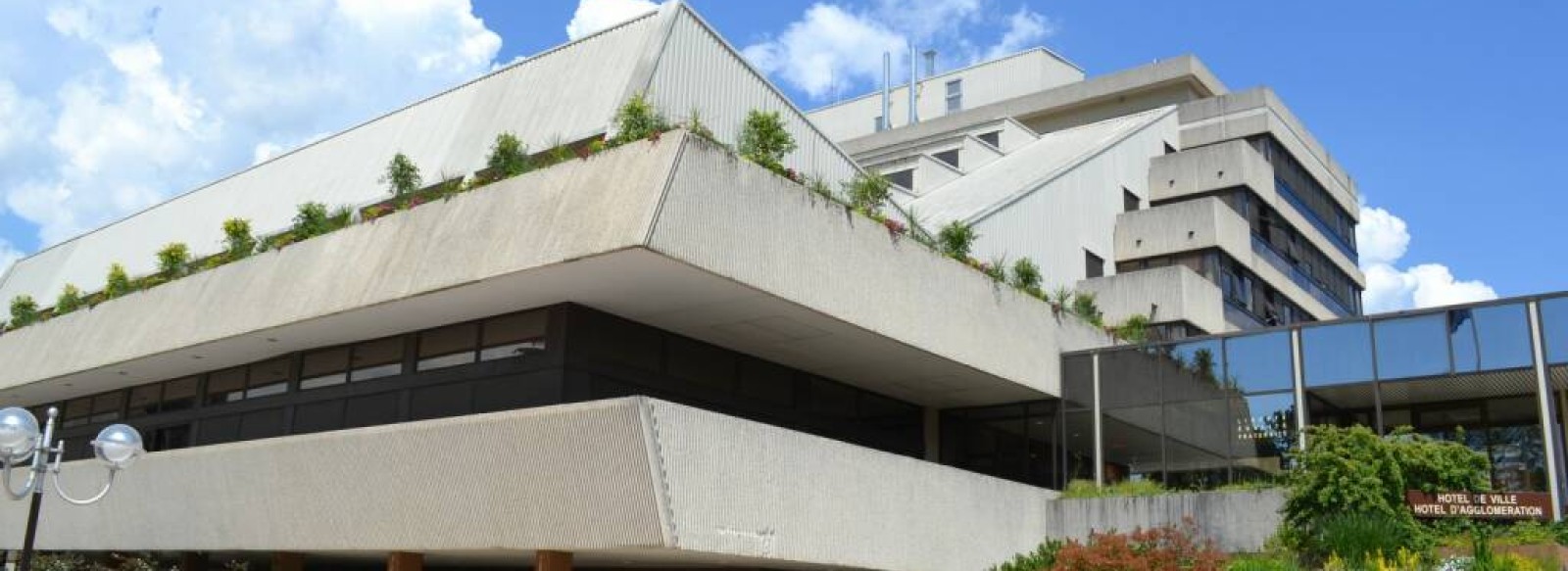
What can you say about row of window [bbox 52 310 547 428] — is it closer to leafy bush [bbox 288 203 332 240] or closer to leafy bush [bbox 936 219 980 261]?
leafy bush [bbox 288 203 332 240]

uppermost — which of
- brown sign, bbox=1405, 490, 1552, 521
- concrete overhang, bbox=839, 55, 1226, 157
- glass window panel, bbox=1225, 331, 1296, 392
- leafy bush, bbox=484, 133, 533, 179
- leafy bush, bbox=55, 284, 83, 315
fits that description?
concrete overhang, bbox=839, 55, 1226, 157

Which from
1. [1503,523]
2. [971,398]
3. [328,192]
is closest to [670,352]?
[971,398]

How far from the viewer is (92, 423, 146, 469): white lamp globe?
13852 mm

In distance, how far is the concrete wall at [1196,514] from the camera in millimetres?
21359

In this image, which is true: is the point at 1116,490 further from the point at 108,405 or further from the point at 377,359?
the point at 108,405

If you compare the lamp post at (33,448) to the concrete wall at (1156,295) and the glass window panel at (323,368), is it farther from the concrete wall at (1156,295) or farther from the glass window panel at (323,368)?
the concrete wall at (1156,295)

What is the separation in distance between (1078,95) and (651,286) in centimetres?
3233

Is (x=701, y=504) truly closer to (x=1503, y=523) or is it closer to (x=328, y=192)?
(x=1503, y=523)

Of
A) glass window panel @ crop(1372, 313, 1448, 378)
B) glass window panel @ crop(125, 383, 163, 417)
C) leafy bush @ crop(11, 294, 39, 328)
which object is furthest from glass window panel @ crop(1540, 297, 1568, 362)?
leafy bush @ crop(11, 294, 39, 328)

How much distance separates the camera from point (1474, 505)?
1942cm

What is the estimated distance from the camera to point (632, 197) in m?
16.3

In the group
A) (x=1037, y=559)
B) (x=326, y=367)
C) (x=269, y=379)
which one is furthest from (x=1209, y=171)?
(x=269, y=379)

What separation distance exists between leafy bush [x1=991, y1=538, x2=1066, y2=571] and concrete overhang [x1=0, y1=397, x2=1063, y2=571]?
0.20 meters

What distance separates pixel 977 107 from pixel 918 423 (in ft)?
86.0
